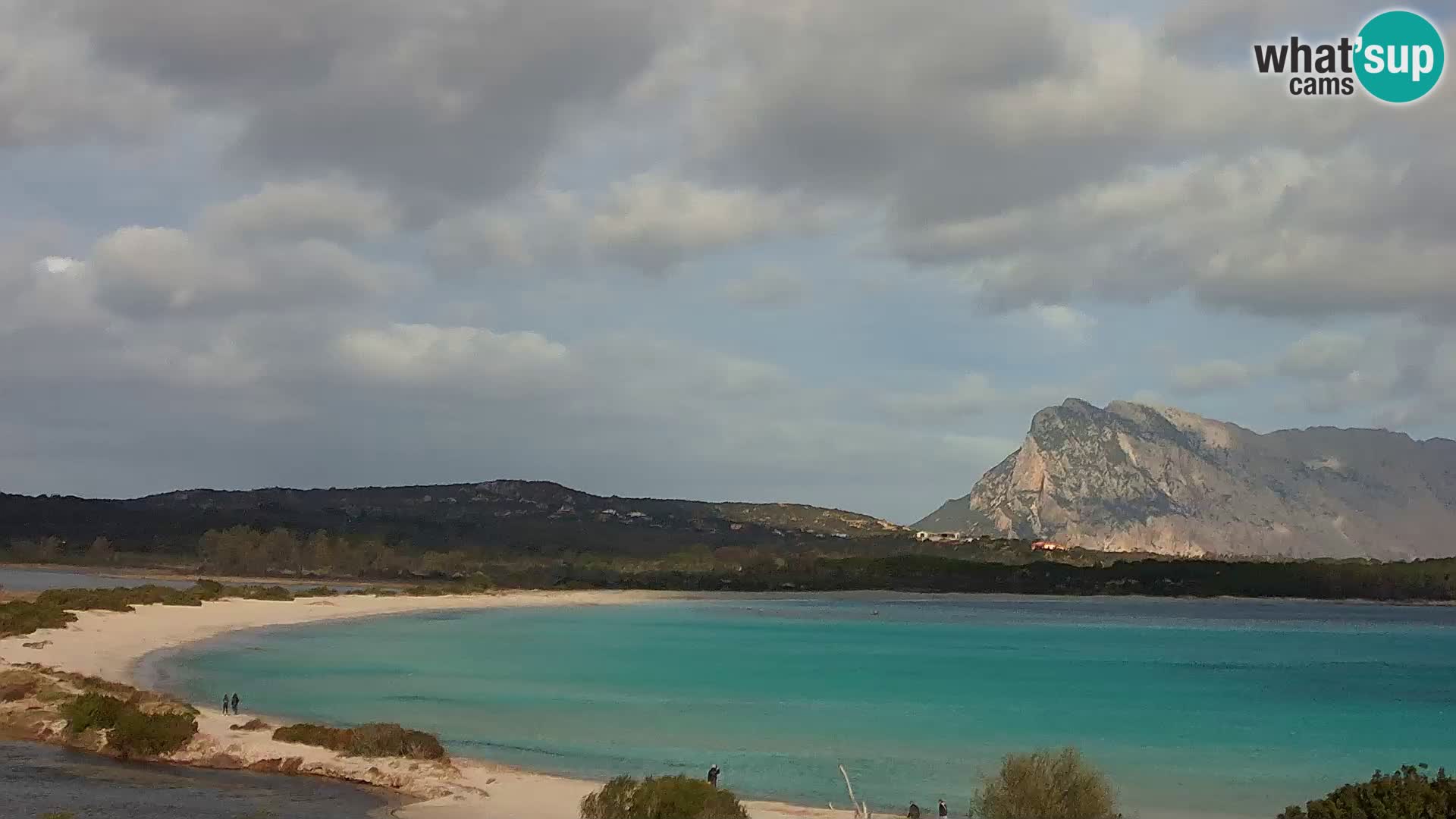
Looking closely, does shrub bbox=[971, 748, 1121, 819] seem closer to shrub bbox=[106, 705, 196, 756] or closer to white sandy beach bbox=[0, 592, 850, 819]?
white sandy beach bbox=[0, 592, 850, 819]

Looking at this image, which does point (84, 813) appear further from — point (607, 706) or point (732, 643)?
point (732, 643)

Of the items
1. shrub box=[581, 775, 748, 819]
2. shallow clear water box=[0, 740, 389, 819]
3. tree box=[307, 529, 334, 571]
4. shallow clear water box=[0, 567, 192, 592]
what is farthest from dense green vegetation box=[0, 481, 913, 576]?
shrub box=[581, 775, 748, 819]

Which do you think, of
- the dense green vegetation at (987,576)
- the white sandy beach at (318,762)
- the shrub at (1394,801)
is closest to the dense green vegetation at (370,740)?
the white sandy beach at (318,762)

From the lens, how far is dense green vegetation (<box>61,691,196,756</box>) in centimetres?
2258

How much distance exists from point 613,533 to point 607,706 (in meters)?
150

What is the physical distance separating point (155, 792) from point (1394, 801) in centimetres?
1711

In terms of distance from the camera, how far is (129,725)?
74.4ft

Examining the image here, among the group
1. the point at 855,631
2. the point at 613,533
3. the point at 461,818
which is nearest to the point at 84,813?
the point at 461,818

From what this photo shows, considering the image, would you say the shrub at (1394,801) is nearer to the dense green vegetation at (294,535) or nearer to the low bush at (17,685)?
the low bush at (17,685)

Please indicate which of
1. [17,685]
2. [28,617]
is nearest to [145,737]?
[17,685]

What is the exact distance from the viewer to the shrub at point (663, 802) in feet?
55.5

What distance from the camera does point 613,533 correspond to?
187000mm

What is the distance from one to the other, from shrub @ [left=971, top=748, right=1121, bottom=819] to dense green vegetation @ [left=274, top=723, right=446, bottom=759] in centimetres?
1085

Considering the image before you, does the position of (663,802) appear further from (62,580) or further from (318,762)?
(62,580)
